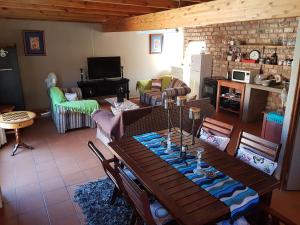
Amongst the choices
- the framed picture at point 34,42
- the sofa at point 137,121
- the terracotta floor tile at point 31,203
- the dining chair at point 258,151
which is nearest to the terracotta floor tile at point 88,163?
the sofa at point 137,121

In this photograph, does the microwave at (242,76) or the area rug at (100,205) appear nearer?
the area rug at (100,205)

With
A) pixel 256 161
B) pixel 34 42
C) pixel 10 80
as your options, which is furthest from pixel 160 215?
pixel 34 42

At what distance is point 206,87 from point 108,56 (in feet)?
9.49

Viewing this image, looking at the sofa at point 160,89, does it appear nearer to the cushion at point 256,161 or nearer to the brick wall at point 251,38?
the brick wall at point 251,38

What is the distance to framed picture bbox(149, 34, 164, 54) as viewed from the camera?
7504 millimetres

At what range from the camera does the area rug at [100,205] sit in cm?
251

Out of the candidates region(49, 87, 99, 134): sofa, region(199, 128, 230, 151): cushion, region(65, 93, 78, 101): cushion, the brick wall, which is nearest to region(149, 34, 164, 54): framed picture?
the brick wall

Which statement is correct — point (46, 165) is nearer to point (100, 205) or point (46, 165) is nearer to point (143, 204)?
point (100, 205)

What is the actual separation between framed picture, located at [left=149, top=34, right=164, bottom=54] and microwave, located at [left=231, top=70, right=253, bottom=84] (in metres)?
2.77

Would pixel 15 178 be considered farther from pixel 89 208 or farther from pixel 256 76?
pixel 256 76

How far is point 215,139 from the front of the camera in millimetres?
2705

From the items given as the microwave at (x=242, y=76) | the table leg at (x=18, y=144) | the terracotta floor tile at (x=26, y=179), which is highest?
the microwave at (x=242, y=76)

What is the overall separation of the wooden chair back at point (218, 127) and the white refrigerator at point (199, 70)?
375 centimetres

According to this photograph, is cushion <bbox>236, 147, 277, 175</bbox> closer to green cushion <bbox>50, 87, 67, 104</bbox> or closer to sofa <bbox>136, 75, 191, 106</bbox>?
sofa <bbox>136, 75, 191, 106</bbox>
